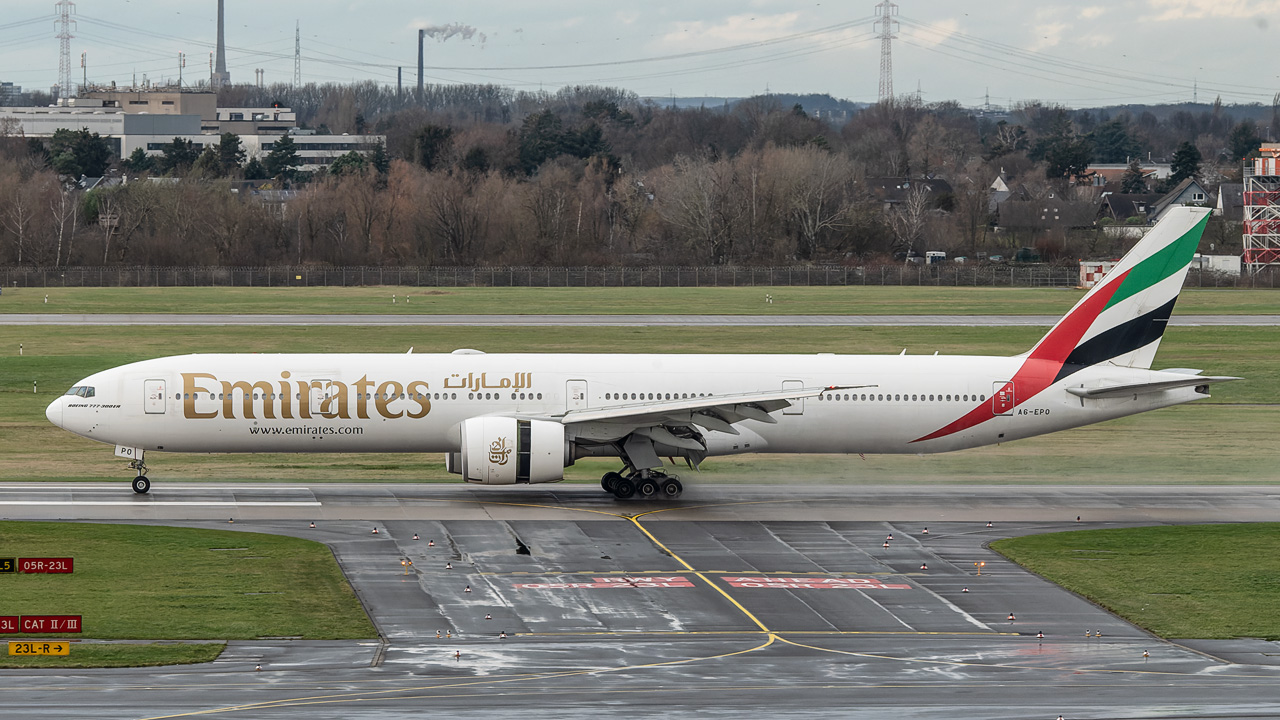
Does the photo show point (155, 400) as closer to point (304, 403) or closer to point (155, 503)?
point (155, 503)

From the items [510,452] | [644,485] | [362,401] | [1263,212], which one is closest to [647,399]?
[644,485]

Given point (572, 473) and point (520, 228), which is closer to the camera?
point (572, 473)

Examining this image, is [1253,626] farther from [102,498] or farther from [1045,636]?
[102,498]

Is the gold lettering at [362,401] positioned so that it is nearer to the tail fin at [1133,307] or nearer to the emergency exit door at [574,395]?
the emergency exit door at [574,395]

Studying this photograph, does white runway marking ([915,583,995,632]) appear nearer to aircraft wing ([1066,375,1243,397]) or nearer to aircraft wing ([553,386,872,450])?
aircraft wing ([553,386,872,450])

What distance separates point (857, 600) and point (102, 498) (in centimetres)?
2169

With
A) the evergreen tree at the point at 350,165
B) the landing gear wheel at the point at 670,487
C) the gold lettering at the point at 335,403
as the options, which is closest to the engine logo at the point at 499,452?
the gold lettering at the point at 335,403

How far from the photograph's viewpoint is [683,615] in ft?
92.0

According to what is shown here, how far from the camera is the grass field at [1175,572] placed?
92.3 feet

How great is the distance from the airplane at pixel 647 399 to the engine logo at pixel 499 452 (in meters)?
0.29

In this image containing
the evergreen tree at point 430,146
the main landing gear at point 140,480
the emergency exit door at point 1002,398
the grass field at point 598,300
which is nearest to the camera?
the main landing gear at point 140,480

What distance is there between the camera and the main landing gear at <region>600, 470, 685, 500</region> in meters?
40.9

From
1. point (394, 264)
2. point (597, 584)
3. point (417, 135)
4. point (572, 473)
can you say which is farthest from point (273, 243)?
point (597, 584)

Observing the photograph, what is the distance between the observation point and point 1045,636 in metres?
26.8
